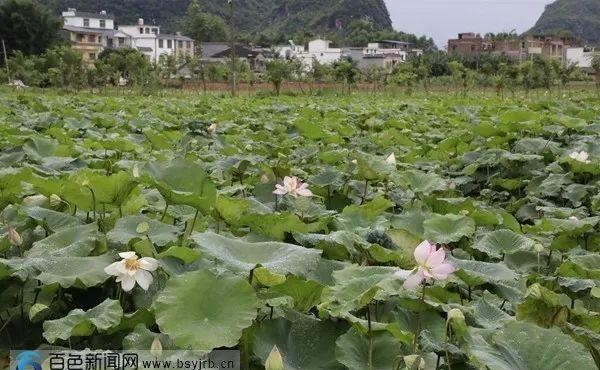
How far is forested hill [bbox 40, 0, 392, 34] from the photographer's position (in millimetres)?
76312

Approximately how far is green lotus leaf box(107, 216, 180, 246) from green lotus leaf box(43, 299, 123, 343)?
0.91ft

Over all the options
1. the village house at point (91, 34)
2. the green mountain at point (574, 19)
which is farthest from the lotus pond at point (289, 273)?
the green mountain at point (574, 19)

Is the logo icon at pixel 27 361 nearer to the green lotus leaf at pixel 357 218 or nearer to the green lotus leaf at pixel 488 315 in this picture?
the green lotus leaf at pixel 488 315

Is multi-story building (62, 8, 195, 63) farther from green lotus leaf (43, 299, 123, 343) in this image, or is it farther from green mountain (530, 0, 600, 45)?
green lotus leaf (43, 299, 123, 343)

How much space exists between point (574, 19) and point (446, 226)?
4032 inches

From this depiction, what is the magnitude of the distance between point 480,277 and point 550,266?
0.55 metres

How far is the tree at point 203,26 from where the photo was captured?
53.1 m

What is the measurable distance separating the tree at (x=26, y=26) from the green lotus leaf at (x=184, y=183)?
3639 cm

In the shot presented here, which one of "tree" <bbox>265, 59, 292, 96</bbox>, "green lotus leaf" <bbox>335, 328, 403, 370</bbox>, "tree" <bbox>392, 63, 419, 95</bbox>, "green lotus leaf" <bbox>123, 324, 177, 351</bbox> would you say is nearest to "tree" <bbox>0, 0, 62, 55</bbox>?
"tree" <bbox>265, 59, 292, 96</bbox>

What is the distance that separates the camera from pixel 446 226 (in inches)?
65.1

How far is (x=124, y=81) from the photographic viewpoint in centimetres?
3031

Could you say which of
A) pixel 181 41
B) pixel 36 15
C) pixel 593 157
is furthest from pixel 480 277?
pixel 181 41

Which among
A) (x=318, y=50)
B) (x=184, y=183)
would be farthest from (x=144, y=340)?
(x=318, y=50)

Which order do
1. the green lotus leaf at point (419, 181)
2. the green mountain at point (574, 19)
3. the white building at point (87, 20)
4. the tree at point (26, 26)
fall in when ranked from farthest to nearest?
the green mountain at point (574, 19), the white building at point (87, 20), the tree at point (26, 26), the green lotus leaf at point (419, 181)
